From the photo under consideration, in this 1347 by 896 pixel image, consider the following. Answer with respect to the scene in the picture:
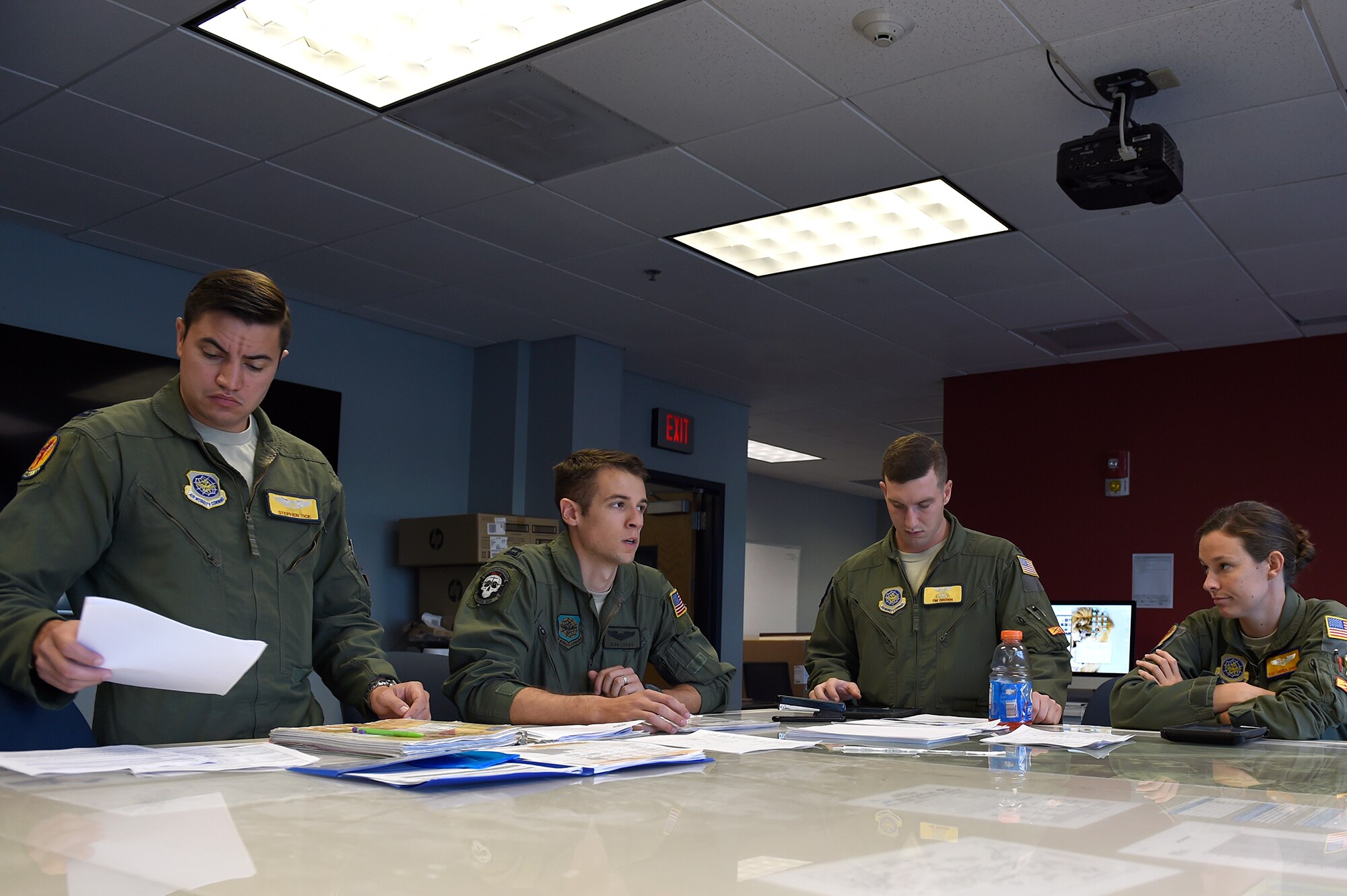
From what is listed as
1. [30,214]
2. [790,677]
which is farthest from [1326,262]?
[30,214]

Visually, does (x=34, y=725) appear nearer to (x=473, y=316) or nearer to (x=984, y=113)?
(x=984, y=113)

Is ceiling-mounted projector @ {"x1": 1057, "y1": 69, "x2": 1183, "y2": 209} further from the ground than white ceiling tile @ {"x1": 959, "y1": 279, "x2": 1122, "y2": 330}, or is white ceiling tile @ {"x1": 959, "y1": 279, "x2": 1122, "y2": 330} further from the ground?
→ white ceiling tile @ {"x1": 959, "y1": 279, "x2": 1122, "y2": 330}

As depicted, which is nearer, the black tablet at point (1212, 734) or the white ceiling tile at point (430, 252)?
the black tablet at point (1212, 734)

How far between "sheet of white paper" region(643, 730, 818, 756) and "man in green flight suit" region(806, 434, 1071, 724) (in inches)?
29.2

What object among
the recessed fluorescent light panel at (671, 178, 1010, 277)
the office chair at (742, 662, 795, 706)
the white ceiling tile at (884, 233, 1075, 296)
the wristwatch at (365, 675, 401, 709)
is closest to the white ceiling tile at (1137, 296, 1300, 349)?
the white ceiling tile at (884, 233, 1075, 296)

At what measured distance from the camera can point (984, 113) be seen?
3.28m

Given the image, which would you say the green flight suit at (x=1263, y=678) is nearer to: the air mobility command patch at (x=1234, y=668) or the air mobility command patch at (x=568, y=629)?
the air mobility command patch at (x=1234, y=668)

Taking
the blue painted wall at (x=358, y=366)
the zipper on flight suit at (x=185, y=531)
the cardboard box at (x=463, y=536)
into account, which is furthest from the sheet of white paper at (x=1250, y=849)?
the blue painted wall at (x=358, y=366)

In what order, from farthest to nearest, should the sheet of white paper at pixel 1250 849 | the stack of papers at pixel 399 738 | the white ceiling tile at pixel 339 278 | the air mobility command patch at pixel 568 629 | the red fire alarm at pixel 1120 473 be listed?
the red fire alarm at pixel 1120 473 → the white ceiling tile at pixel 339 278 → the air mobility command patch at pixel 568 629 → the stack of papers at pixel 399 738 → the sheet of white paper at pixel 1250 849

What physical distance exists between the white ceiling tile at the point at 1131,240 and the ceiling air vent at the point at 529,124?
1749 mm

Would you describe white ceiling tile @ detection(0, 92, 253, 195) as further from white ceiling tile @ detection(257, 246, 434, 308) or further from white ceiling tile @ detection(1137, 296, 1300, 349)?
white ceiling tile @ detection(1137, 296, 1300, 349)

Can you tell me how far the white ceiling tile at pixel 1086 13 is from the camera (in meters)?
2.68

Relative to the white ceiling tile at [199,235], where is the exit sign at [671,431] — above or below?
below

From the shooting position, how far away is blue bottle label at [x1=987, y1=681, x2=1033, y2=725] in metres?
2.13
